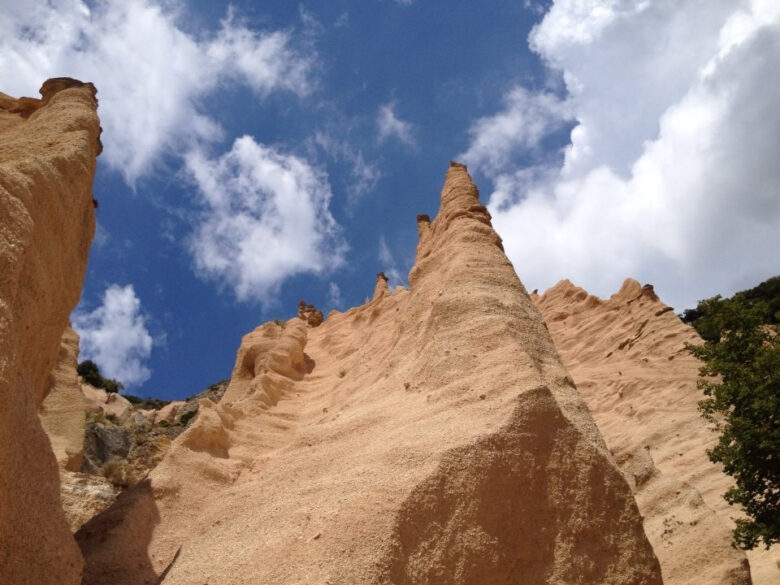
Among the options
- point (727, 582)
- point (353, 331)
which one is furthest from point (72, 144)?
point (353, 331)

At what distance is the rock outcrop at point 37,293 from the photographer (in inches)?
211

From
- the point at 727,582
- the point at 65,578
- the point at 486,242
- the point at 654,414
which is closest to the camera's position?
the point at 65,578

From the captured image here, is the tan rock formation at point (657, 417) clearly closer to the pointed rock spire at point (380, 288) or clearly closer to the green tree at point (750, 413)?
the green tree at point (750, 413)

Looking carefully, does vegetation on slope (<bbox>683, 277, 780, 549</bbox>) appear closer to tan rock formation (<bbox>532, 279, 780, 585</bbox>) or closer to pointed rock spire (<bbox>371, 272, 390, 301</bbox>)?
tan rock formation (<bbox>532, 279, 780, 585</bbox>)

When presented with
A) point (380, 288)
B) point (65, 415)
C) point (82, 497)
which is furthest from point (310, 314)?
point (82, 497)

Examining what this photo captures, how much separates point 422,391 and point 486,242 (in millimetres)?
4673

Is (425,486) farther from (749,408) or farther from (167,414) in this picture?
(167,414)

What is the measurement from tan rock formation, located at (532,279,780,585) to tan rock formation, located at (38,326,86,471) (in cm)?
1122

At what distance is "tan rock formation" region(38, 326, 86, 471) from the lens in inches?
508

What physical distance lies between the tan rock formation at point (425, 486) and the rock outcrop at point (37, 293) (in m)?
1.92

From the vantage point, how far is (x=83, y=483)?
1053 cm

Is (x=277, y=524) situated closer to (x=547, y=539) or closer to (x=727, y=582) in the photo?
(x=547, y=539)

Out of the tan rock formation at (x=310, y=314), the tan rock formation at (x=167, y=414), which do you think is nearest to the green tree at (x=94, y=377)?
the tan rock formation at (x=167, y=414)

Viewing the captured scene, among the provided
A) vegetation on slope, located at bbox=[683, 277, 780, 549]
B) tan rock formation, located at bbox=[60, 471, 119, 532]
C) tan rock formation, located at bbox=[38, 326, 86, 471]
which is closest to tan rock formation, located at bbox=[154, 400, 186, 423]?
tan rock formation, located at bbox=[38, 326, 86, 471]
